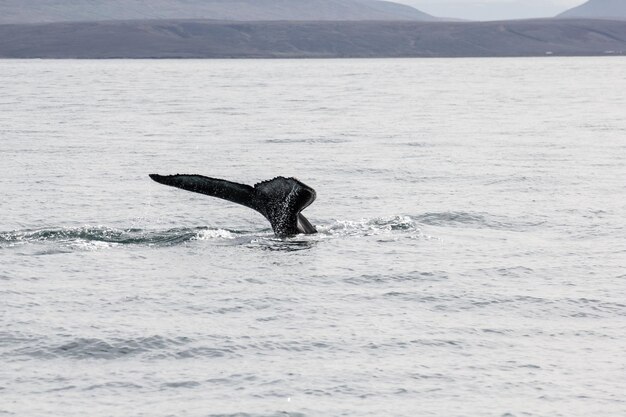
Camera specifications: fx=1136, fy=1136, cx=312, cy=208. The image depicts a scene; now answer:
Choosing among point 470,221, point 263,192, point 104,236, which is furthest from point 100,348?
point 470,221

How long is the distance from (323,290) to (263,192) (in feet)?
6.03

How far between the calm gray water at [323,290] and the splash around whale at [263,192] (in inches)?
24.4

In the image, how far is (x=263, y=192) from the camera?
48.3 ft

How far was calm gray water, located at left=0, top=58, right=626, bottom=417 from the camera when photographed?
9.73m

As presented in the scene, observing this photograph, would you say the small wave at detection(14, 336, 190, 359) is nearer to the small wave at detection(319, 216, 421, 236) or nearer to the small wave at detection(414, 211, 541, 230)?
the small wave at detection(319, 216, 421, 236)

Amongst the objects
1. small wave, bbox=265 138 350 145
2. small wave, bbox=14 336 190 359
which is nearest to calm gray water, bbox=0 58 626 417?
small wave, bbox=14 336 190 359

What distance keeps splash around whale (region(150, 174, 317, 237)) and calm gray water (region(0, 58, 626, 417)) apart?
621 millimetres

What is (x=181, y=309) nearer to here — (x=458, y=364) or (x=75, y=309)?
(x=75, y=309)

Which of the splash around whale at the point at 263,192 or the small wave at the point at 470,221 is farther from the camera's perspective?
the small wave at the point at 470,221

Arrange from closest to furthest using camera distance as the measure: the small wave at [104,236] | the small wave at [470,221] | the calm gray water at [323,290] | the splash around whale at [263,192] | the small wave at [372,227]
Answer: the calm gray water at [323,290], the splash around whale at [263,192], the small wave at [104,236], the small wave at [372,227], the small wave at [470,221]

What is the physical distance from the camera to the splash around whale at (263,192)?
46.5ft

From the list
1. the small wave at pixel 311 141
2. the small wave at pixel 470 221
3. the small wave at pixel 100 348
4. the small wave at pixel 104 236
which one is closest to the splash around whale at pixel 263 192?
the small wave at pixel 104 236

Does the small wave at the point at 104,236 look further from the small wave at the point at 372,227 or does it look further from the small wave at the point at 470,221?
the small wave at the point at 470,221

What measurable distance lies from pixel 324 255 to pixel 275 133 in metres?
24.9
